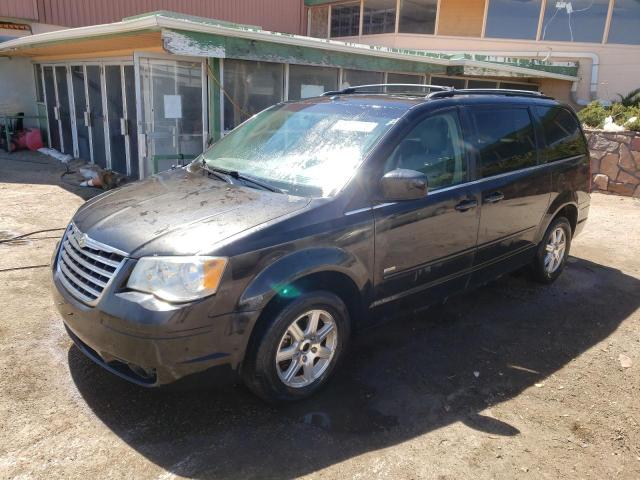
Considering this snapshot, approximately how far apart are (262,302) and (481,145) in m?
2.32

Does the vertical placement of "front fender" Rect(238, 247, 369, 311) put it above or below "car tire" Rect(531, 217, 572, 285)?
above

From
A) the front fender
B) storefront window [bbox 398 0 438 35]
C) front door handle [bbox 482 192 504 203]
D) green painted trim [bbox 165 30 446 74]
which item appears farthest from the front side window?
storefront window [bbox 398 0 438 35]

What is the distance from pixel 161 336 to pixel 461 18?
57.0ft

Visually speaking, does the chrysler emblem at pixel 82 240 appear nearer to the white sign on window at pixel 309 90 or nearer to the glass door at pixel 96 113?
the white sign on window at pixel 309 90

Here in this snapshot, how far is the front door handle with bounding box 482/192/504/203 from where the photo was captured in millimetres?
3980

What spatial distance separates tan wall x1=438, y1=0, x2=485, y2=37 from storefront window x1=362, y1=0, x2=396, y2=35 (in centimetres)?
175

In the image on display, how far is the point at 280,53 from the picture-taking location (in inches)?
344

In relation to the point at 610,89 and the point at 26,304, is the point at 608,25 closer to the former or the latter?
the point at 610,89

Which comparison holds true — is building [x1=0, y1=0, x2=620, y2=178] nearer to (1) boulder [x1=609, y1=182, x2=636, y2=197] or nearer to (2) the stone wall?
(2) the stone wall

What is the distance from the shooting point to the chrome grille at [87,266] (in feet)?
9.00

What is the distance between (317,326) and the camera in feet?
10.2

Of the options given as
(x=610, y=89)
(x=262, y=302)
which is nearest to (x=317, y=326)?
(x=262, y=302)

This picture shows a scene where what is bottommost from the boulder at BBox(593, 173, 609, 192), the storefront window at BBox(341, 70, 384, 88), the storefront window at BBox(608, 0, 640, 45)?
the boulder at BBox(593, 173, 609, 192)

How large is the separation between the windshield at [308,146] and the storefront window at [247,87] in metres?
4.78
